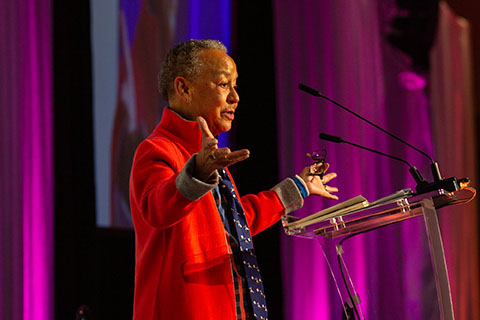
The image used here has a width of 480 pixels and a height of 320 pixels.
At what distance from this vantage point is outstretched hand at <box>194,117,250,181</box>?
1271mm

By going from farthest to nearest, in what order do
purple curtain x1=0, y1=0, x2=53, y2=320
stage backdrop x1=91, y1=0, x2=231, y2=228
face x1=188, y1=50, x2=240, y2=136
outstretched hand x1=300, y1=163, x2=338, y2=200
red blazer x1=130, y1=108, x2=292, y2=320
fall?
stage backdrop x1=91, y1=0, x2=231, y2=228 < purple curtain x1=0, y1=0, x2=53, y2=320 < outstretched hand x1=300, y1=163, x2=338, y2=200 < face x1=188, y1=50, x2=240, y2=136 < red blazer x1=130, y1=108, x2=292, y2=320

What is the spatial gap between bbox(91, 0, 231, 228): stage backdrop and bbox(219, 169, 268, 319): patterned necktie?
1516 mm

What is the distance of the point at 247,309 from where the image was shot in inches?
61.9

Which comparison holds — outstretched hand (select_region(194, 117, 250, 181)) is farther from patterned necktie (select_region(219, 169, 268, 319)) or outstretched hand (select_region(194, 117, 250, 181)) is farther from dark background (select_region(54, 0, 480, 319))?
dark background (select_region(54, 0, 480, 319))

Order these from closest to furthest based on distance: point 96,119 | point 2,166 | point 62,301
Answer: point 2,166 < point 62,301 < point 96,119

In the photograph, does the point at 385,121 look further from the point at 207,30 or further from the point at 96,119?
the point at 96,119

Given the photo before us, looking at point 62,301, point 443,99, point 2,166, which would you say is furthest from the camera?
point 443,99

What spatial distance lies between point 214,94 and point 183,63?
0.47ft

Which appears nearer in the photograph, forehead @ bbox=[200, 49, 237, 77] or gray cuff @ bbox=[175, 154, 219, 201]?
gray cuff @ bbox=[175, 154, 219, 201]

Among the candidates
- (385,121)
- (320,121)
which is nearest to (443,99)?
(385,121)

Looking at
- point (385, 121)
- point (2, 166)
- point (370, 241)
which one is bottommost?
point (370, 241)

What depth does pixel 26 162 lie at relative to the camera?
2.79 meters

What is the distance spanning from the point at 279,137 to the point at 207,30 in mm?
757

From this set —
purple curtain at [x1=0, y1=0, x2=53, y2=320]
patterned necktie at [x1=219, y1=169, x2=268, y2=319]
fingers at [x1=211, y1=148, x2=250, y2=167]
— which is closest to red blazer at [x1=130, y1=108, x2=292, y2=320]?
patterned necktie at [x1=219, y1=169, x2=268, y2=319]
